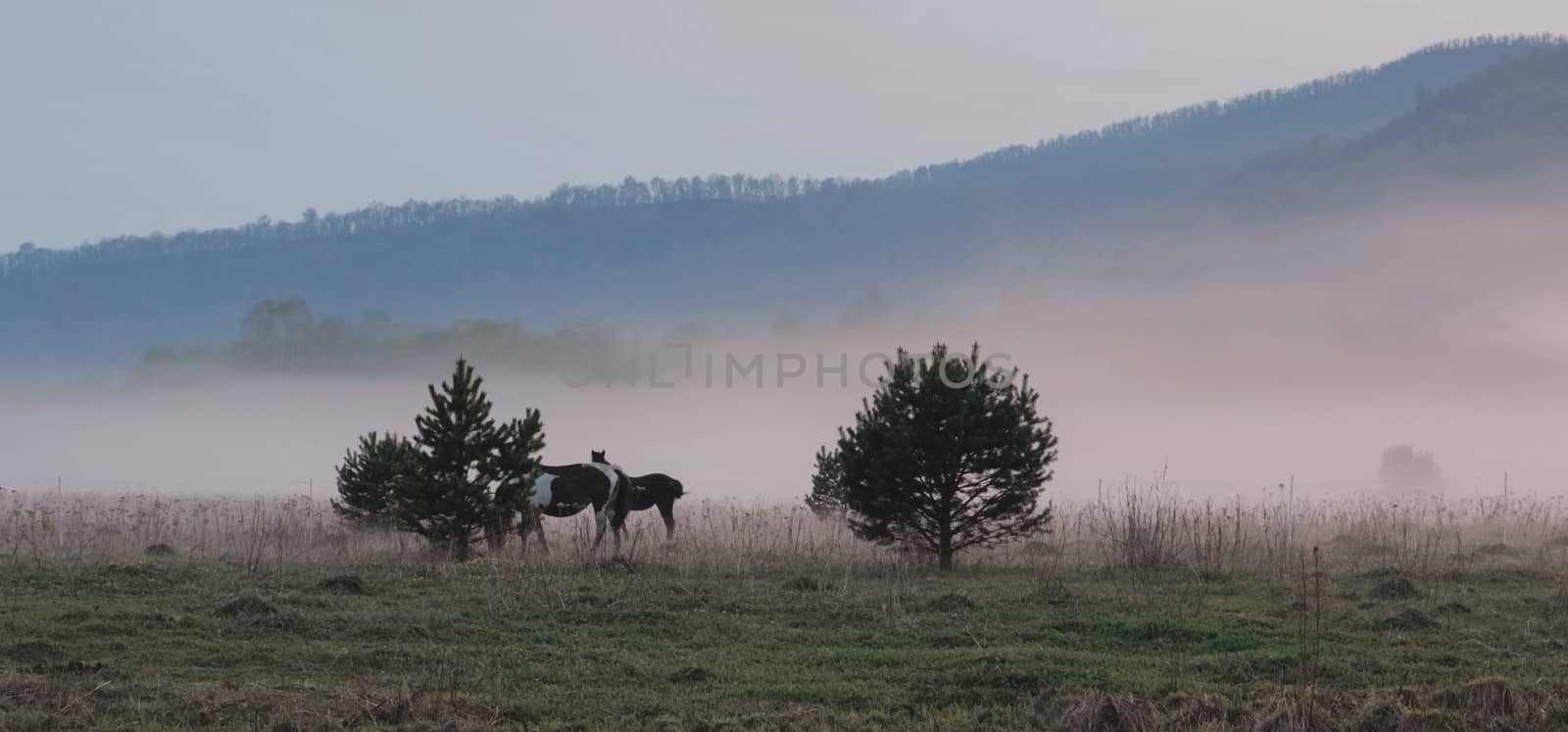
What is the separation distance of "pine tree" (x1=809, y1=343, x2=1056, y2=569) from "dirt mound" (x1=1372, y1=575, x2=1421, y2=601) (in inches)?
201

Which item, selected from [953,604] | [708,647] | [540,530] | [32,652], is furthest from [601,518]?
[32,652]

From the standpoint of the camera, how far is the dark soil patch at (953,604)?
1445 centimetres

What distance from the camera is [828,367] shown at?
18850 centimetres

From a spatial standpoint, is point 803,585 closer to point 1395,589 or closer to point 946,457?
point 946,457

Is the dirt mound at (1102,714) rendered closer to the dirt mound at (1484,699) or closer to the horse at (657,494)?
the dirt mound at (1484,699)

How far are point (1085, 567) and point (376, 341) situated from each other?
16452 centimetres

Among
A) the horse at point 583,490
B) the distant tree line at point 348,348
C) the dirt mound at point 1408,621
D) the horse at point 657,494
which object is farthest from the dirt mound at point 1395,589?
the distant tree line at point 348,348

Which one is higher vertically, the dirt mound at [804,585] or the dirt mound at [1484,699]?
the dirt mound at [804,585]

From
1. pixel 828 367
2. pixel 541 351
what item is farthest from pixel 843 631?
pixel 828 367

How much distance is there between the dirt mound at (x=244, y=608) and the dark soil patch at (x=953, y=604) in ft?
21.9

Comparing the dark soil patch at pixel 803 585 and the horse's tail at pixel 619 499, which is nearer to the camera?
the dark soil patch at pixel 803 585

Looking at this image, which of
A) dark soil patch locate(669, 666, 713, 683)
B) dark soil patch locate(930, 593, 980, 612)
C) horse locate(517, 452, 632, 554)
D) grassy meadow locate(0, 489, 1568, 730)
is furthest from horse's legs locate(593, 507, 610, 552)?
dark soil patch locate(669, 666, 713, 683)

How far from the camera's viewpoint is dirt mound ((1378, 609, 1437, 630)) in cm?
1323

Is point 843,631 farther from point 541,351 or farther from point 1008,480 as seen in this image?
point 541,351
